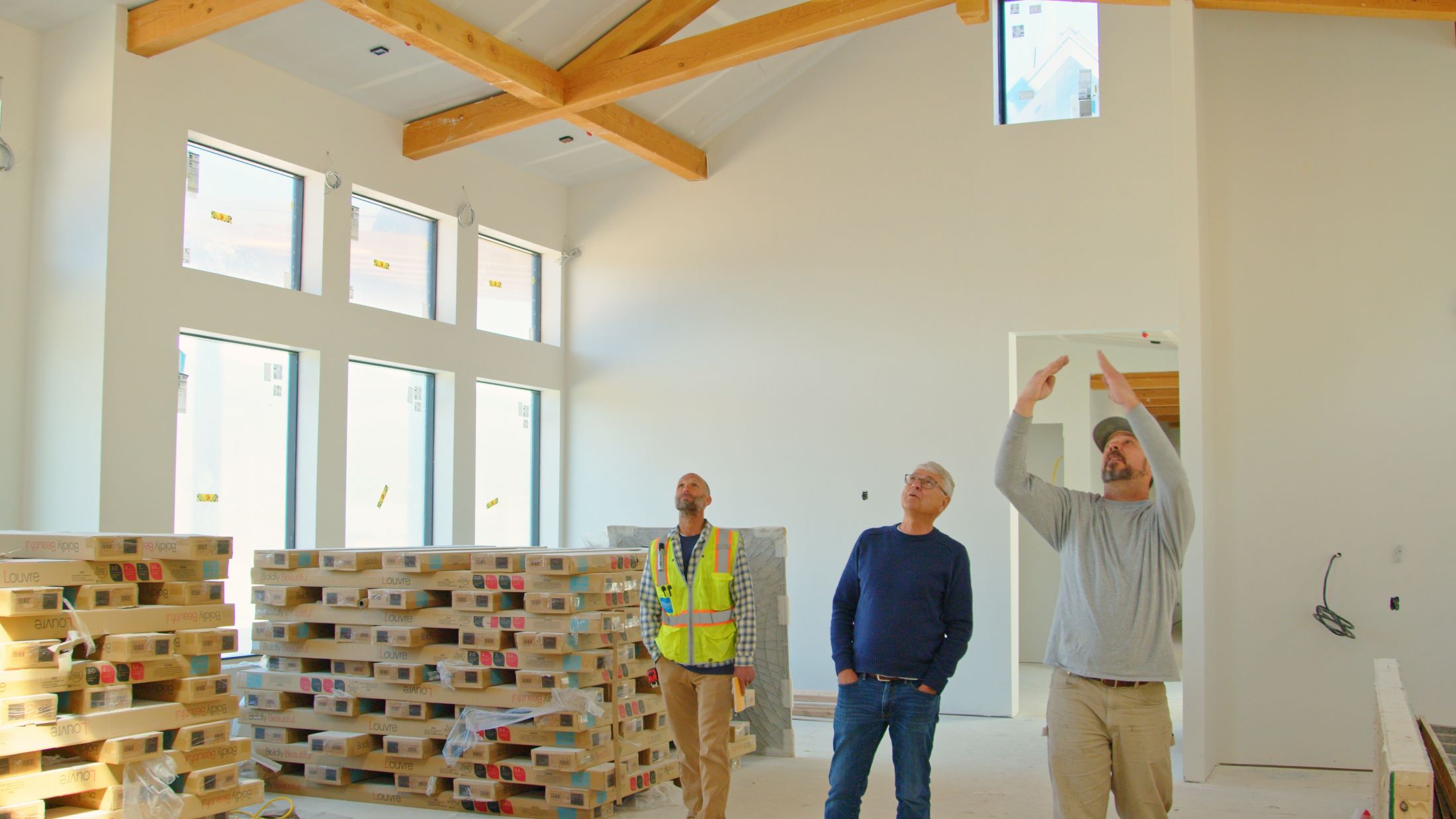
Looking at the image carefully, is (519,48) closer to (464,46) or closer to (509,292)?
(464,46)

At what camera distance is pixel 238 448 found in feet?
24.5

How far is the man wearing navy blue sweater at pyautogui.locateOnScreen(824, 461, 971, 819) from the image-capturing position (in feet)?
12.2

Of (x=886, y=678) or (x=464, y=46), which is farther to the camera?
(x=464, y=46)

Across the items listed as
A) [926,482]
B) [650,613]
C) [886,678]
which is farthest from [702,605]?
[926,482]

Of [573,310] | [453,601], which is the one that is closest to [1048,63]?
[573,310]

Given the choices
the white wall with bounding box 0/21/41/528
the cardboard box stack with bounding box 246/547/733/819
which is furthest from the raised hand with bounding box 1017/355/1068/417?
the white wall with bounding box 0/21/41/528

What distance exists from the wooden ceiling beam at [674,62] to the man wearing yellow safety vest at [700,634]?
3.71 meters

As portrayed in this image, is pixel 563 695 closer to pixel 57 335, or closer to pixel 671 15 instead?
pixel 57 335

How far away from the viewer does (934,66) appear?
9.02m

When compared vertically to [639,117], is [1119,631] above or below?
below

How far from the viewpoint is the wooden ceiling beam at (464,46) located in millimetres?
6586

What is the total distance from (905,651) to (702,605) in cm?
113

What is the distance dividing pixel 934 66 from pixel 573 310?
3764 mm

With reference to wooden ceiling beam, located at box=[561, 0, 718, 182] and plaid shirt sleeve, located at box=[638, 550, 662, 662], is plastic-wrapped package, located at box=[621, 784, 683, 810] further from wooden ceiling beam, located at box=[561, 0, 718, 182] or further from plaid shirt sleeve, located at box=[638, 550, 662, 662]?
wooden ceiling beam, located at box=[561, 0, 718, 182]
